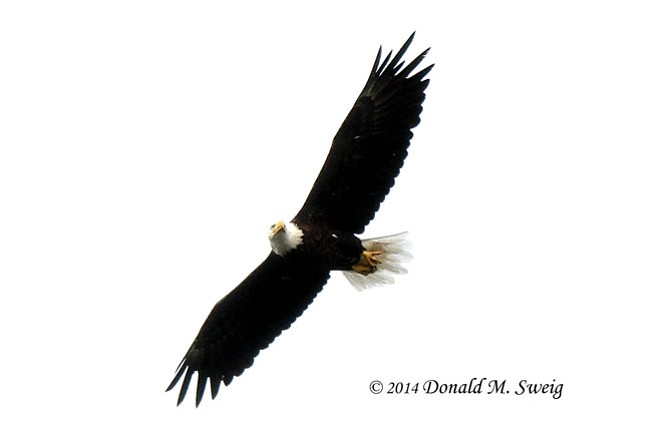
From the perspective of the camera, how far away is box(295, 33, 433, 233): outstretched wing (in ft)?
30.5

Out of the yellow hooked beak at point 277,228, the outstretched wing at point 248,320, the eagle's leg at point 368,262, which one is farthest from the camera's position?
the outstretched wing at point 248,320

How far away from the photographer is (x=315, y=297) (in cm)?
985

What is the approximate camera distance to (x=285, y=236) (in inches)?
368

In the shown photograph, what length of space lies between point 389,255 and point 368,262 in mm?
190

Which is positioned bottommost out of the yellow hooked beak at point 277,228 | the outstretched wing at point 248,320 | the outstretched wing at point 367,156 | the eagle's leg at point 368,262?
the outstretched wing at point 248,320

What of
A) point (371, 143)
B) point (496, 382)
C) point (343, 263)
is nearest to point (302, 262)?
point (343, 263)

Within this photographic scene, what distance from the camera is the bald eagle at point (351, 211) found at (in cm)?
931

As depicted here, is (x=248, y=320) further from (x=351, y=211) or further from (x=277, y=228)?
(x=351, y=211)

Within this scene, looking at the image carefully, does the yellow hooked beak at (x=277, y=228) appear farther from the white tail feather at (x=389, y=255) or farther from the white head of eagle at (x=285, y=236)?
the white tail feather at (x=389, y=255)

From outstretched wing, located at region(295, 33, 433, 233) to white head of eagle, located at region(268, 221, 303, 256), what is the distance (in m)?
0.12

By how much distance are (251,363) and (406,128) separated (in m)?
2.17

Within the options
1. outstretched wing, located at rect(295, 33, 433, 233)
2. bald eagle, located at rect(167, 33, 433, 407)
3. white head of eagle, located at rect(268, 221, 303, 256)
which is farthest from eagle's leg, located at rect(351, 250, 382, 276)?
white head of eagle, located at rect(268, 221, 303, 256)

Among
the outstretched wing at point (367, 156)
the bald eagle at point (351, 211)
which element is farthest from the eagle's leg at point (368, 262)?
the outstretched wing at point (367, 156)

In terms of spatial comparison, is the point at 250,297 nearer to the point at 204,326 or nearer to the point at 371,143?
the point at 204,326
